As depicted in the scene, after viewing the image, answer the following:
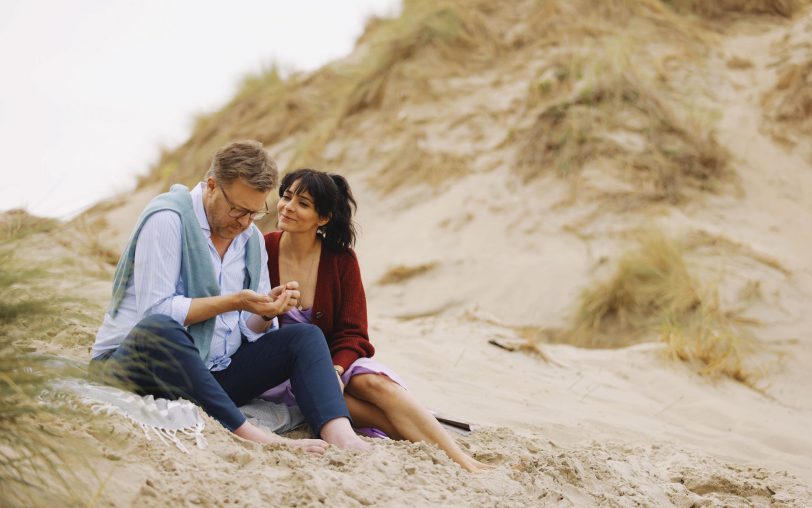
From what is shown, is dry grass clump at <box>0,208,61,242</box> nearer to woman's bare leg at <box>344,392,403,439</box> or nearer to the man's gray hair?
the man's gray hair

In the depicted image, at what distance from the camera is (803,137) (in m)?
9.32

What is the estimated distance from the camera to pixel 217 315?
3705 millimetres

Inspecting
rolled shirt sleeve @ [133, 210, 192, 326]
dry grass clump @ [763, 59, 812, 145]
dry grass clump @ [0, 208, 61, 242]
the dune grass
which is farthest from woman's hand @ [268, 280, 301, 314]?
dry grass clump @ [763, 59, 812, 145]

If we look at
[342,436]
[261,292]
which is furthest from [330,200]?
Answer: [342,436]

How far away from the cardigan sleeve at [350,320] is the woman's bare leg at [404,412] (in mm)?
139

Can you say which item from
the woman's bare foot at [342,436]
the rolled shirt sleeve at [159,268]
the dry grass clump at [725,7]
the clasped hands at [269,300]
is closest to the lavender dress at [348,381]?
the woman's bare foot at [342,436]

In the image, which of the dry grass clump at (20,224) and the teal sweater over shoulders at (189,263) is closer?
the dry grass clump at (20,224)

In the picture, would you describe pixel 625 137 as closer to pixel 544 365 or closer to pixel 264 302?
pixel 544 365

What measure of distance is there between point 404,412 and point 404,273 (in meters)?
4.70

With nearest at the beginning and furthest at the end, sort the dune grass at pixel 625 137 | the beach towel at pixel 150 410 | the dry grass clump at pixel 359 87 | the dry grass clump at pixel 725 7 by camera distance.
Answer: the beach towel at pixel 150 410 < the dune grass at pixel 625 137 < the dry grass clump at pixel 359 87 < the dry grass clump at pixel 725 7

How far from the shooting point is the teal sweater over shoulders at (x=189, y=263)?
358cm

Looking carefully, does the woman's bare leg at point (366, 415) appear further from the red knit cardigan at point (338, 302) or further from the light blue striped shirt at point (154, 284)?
the light blue striped shirt at point (154, 284)

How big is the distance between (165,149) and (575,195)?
21.0ft

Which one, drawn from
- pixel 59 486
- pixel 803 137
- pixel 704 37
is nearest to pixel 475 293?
pixel 803 137
